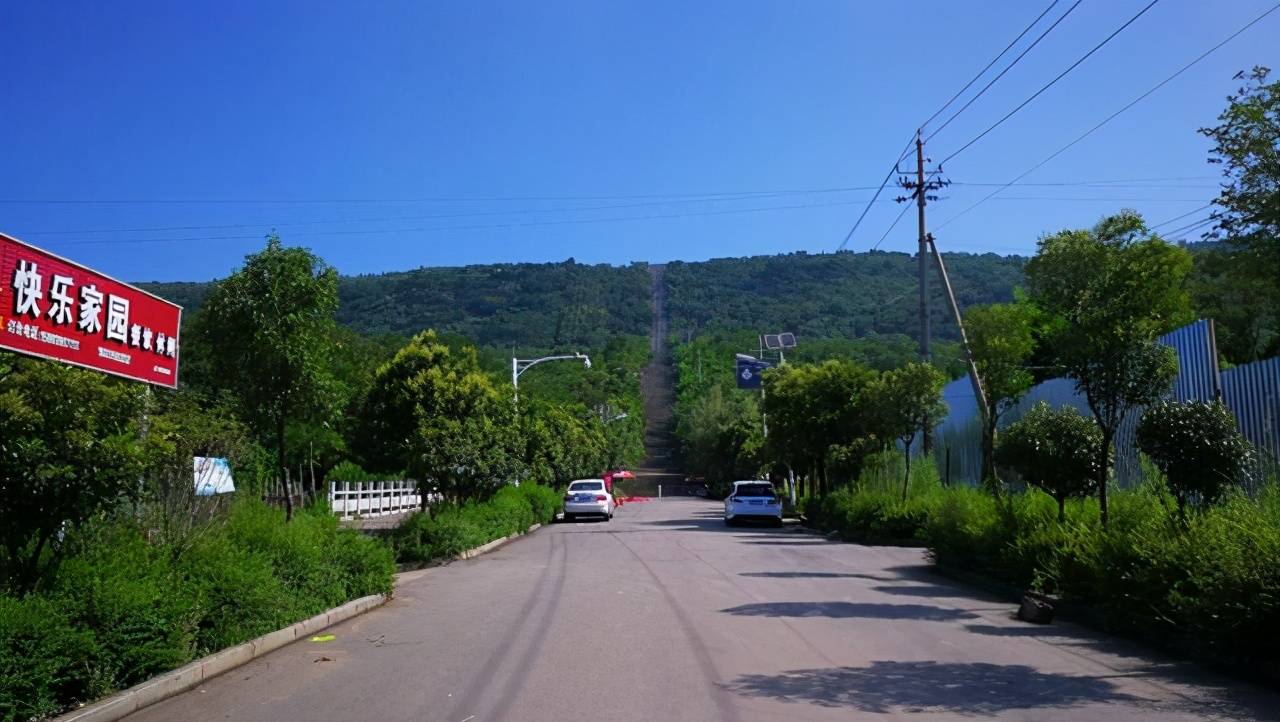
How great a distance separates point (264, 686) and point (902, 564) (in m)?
14.3

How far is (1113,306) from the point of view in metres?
13.1

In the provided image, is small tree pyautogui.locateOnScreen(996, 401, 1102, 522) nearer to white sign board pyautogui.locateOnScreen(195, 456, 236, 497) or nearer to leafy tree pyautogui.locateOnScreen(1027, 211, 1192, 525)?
leafy tree pyautogui.locateOnScreen(1027, 211, 1192, 525)

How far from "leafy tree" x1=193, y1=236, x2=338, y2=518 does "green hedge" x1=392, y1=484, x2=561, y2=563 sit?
589 centimetres

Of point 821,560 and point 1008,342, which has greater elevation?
point 1008,342

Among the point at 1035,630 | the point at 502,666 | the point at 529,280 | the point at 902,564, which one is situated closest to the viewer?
the point at 502,666

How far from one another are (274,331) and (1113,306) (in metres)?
11.6

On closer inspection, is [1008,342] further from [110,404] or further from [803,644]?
[110,404]

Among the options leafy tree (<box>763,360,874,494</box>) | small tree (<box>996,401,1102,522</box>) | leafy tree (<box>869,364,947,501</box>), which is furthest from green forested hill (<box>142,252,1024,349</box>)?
small tree (<box>996,401,1102,522</box>)

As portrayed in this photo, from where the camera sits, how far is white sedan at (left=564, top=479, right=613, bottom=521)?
41.3m

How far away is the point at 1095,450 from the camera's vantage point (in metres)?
15.1

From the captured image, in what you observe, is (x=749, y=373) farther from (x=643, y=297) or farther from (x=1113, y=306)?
(x=643, y=297)

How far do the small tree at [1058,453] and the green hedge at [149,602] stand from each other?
10.1 m

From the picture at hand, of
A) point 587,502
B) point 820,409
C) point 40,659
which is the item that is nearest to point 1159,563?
point 40,659

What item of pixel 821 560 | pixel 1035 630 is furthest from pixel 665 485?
pixel 1035 630
